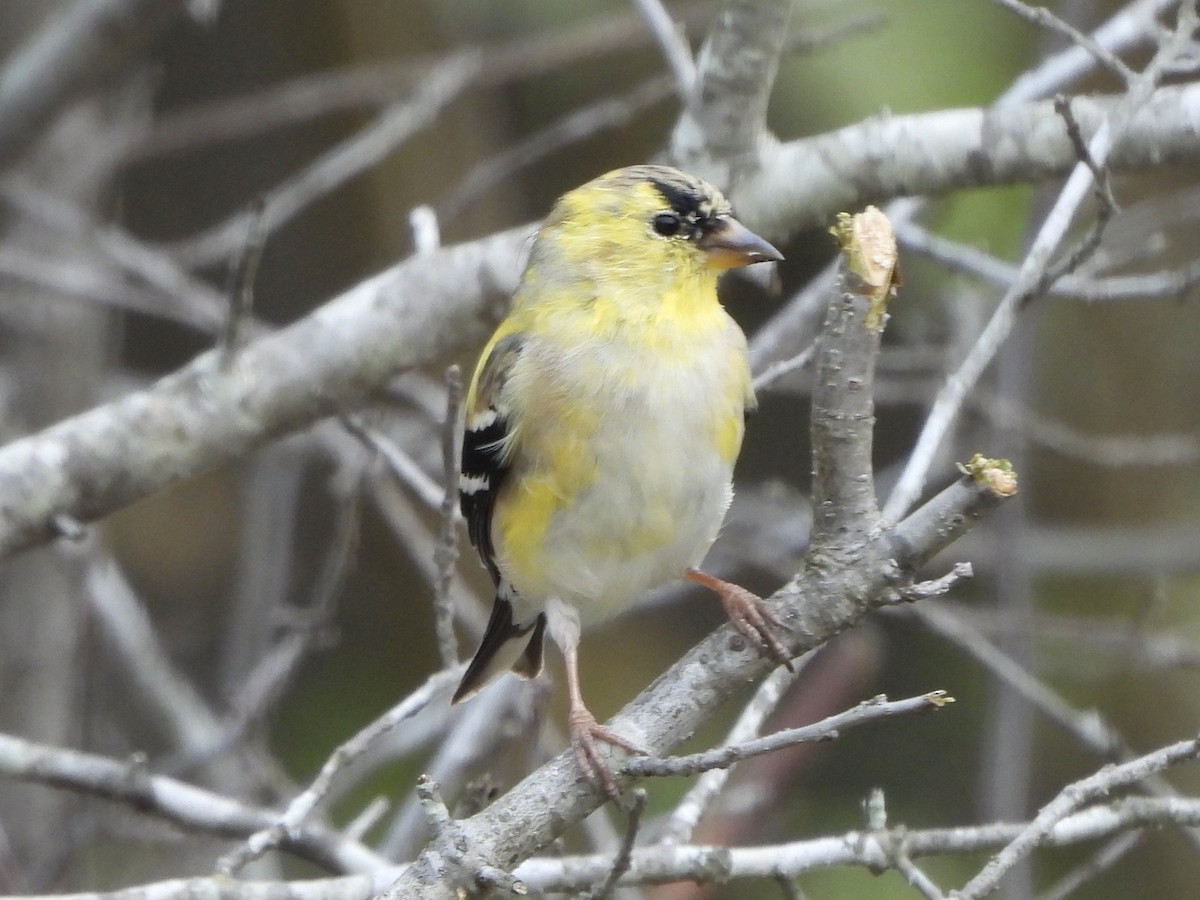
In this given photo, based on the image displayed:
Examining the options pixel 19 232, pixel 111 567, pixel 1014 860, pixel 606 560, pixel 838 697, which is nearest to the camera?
pixel 1014 860

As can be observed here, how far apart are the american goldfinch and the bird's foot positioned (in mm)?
348

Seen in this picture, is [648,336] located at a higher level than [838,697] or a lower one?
higher

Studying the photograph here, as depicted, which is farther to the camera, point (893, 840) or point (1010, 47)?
point (1010, 47)

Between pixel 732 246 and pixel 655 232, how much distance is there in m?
0.18

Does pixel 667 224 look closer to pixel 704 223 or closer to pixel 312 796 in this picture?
pixel 704 223

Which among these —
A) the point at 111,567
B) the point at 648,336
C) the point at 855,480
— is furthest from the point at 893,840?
the point at 111,567

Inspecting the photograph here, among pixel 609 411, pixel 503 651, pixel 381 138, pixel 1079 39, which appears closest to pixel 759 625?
pixel 609 411

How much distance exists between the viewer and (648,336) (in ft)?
9.77

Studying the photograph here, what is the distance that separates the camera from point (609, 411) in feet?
9.41

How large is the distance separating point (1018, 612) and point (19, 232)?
4.04m

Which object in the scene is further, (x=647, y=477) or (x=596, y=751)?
(x=647, y=477)

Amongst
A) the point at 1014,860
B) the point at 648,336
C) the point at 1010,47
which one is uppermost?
the point at 1010,47

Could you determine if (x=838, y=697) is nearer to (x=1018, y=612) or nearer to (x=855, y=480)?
(x=1018, y=612)

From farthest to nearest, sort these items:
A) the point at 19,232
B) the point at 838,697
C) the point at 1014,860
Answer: the point at 19,232 < the point at 838,697 < the point at 1014,860
